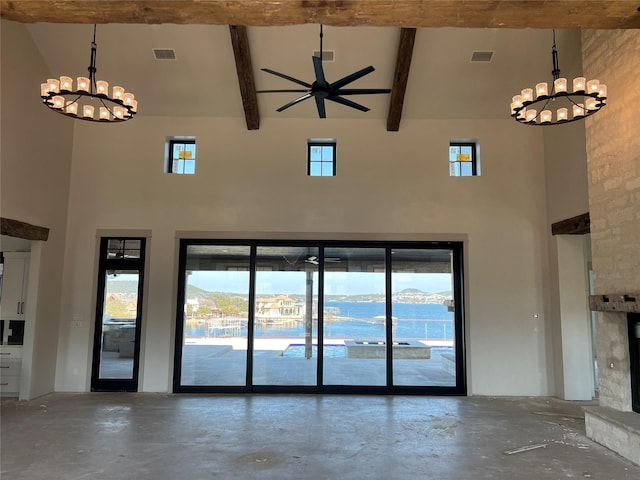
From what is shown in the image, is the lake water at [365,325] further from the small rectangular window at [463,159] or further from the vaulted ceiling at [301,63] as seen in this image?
the vaulted ceiling at [301,63]

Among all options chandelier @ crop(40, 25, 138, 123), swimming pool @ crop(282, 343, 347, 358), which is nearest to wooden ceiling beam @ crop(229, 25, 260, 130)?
chandelier @ crop(40, 25, 138, 123)

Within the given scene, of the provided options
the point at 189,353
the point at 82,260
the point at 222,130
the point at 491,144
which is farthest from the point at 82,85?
the point at 491,144

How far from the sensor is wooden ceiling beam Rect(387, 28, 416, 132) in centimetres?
634

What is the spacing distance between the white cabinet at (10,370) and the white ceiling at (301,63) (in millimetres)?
4355

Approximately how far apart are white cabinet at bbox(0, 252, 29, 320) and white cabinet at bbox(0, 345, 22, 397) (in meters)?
0.51

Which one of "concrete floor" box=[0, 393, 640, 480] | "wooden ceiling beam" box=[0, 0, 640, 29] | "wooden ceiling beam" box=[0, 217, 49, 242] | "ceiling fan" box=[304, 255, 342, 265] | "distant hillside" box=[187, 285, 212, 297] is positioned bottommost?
"concrete floor" box=[0, 393, 640, 480]

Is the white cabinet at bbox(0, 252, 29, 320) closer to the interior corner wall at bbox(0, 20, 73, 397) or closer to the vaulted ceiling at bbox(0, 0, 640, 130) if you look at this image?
the interior corner wall at bbox(0, 20, 73, 397)

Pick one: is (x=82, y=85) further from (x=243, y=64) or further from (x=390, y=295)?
(x=390, y=295)

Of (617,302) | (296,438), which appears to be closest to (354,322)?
(296,438)

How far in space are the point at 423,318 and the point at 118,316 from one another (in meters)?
5.20

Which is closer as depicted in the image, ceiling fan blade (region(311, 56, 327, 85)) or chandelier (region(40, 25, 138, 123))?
ceiling fan blade (region(311, 56, 327, 85))

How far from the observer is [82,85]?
477 centimetres

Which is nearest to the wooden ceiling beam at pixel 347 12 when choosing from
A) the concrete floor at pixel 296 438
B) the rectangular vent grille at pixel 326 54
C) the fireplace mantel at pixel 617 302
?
the fireplace mantel at pixel 617 302

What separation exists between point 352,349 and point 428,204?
2801mm
